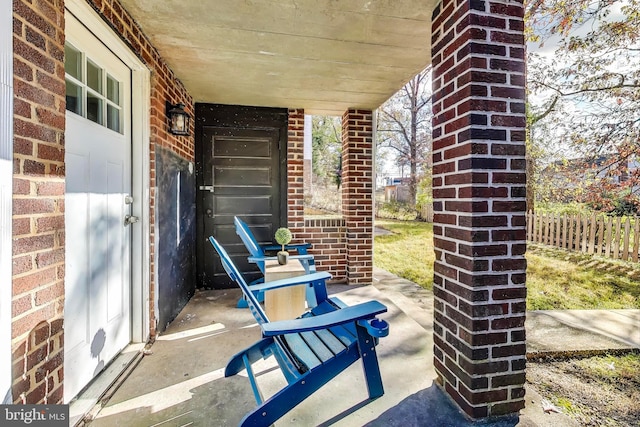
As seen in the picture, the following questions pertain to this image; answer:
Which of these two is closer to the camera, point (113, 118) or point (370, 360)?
point (370, 360)

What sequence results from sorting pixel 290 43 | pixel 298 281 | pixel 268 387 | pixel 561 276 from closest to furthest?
pixel 268 387
pixel 298 281
pixel 290 43
pixel 561 276

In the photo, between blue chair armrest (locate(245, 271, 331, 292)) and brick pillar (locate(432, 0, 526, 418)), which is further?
blue chair armrest (locate(245, 271, 331, 292))

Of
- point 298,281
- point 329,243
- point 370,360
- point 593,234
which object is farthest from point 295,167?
point 593,234

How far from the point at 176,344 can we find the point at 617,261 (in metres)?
6.76

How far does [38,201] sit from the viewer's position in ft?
3.92

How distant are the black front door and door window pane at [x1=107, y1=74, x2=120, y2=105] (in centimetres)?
163

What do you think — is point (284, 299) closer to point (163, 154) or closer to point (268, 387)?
point (268, 387)

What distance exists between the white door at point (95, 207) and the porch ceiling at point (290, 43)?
0.46 meters

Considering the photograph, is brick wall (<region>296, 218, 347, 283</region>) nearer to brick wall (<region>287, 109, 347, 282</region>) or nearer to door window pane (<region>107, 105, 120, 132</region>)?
brick wall (<region>287, 109, 347, 282</region>)

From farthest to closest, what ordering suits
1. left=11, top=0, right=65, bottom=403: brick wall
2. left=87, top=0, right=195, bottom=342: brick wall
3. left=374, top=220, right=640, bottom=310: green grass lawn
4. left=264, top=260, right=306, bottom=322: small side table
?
left=374, top=220, right=640, bottom=310: green grass lawn, left=264, top=260, right=306, bottom=322: small side table, left=87, top=0, right=195, bottom=342: brick wall, left=11, top=0, right=65, bottom=403: brick wall

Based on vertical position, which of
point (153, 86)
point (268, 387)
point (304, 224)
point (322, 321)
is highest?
point (153, 86)

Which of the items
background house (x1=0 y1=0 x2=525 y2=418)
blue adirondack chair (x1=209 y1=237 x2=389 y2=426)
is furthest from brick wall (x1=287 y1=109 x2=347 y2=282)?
blue adirondack chair (x1=209 y1=237 x2=389 y2=426)

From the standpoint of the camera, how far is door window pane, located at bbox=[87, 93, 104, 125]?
183 cm

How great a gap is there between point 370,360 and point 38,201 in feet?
5.39
